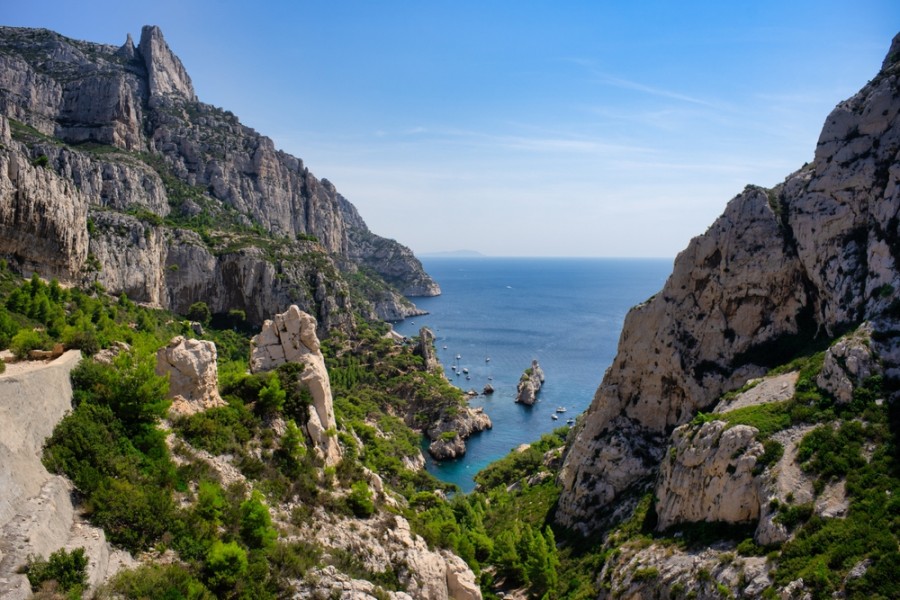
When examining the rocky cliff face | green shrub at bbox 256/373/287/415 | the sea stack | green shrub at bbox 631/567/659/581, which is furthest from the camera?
the sea stack

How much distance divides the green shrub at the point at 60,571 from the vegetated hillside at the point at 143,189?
50268mm

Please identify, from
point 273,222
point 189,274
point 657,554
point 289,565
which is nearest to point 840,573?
point 657,554

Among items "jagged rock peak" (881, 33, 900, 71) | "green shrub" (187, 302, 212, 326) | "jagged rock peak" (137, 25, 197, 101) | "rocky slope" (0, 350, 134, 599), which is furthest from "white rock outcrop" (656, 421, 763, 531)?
"jagged rock peak" (137, 25, 197, 101)

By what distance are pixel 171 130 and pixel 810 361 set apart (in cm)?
12804

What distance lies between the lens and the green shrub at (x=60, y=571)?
1347 cm

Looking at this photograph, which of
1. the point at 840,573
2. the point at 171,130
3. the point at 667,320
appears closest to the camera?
the point at 840,573

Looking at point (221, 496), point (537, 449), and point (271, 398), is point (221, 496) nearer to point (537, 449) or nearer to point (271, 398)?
point (271, 398)

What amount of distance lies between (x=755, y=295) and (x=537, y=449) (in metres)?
34.9

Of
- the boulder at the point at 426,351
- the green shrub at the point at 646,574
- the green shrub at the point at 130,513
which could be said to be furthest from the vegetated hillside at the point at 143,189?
the green shrub at the point at 646,574

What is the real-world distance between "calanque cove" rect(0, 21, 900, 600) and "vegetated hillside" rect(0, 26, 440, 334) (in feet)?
3.52

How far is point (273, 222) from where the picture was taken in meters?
142

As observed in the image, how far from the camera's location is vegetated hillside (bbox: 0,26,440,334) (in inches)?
2256

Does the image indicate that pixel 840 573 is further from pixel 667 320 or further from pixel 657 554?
pixel 667 320

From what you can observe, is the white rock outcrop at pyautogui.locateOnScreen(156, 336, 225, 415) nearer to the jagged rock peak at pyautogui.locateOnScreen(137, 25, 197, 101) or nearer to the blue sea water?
the blue sea water
